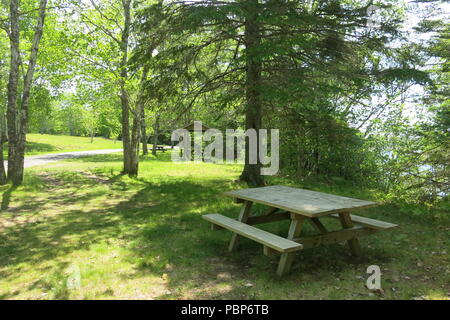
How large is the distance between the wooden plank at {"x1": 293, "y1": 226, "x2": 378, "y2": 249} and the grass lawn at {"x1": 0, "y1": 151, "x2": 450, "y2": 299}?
0.32 meters

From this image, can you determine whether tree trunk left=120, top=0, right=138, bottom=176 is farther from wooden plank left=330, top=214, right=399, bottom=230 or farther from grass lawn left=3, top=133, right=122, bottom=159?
grass lawn left=3, top=133, right=122, bottom=159

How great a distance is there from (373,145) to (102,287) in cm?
855

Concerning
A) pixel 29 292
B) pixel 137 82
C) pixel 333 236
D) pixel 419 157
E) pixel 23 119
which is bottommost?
pixel 29 292

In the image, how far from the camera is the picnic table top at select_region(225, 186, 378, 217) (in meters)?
3.58

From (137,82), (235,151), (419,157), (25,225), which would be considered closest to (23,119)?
(137,82)

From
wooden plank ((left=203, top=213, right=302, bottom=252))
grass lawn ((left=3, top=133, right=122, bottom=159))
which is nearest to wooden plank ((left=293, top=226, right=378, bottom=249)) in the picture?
wooden plank ((left=203, top=213, right=302, bottom=252))

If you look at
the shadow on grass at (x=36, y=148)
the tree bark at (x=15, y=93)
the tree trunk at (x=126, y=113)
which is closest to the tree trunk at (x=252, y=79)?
the tree trunk at (x=126, y=113)

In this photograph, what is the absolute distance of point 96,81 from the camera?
1115 cm

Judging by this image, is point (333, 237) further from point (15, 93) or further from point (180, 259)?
point (15, 93)

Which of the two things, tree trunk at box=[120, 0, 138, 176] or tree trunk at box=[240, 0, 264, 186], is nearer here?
tree trunk at box=[240, 0, 264, 186]

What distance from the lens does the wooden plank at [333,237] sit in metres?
3.68

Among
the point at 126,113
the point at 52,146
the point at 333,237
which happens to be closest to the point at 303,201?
the point at 333,237

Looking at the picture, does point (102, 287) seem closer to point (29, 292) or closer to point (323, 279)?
point (29, 292)

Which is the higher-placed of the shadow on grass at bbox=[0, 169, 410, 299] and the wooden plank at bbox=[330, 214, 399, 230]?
the wooden plank at bbox=[330, 214, 399, 230]
